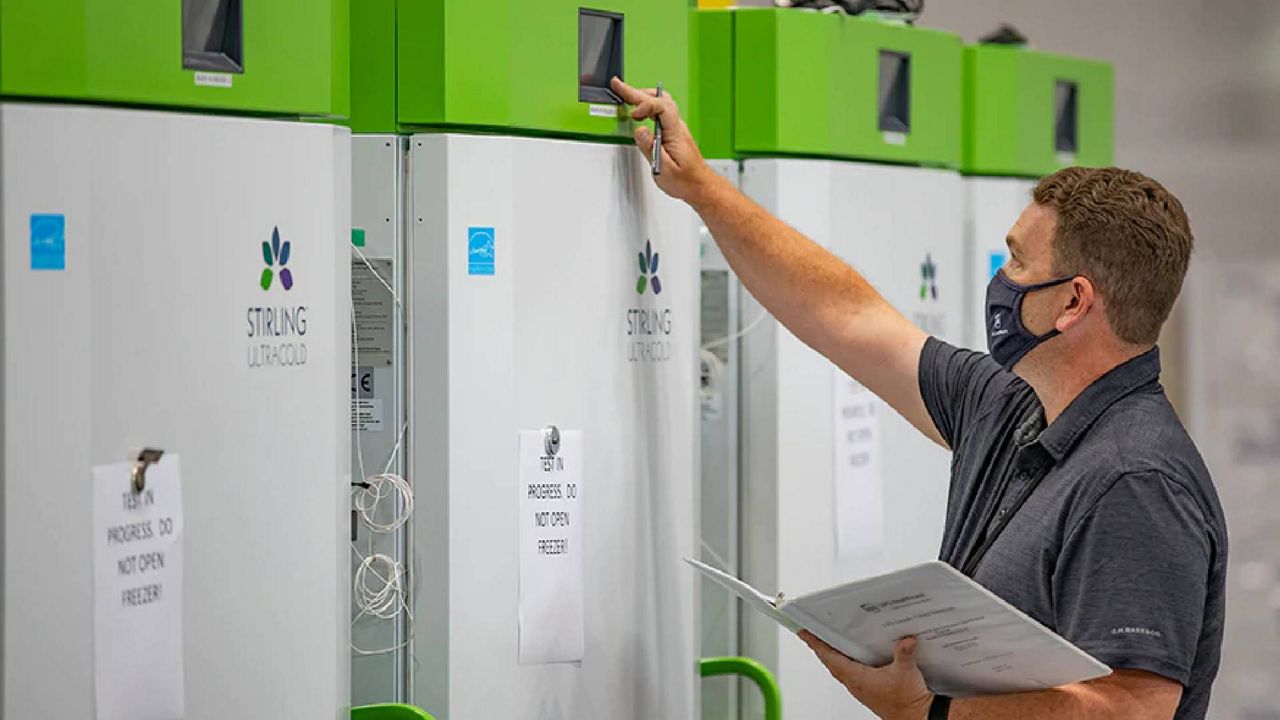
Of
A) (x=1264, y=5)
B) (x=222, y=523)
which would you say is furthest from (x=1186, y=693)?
(x=1264, y=5)

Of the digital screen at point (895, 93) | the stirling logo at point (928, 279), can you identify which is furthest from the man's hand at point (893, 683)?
the digital screen at point (895, 93)

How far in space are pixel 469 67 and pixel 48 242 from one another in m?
0.61

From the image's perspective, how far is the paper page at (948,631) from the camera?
1.72 m

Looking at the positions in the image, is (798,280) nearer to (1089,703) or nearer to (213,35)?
(1089,703)

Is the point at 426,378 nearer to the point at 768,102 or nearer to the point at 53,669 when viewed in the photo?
the point at 53,669

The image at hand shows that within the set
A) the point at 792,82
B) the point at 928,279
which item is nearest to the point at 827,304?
the point at 792,82

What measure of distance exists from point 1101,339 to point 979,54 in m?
1.15

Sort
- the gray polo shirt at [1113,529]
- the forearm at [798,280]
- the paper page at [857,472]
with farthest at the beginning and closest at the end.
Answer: the paper page at [857,472], the forearm at [798,280], the gray polo shirt at [1113,529]

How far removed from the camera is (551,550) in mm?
2115

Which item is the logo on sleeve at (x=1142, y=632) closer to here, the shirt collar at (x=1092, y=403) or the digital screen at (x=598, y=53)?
the shirt collar at (x=1092, y=403)

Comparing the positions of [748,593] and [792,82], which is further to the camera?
[792,82]

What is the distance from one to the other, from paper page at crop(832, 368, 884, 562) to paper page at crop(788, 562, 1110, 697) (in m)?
0.71

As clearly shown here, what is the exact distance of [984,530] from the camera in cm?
211

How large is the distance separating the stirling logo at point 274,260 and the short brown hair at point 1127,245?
96 cm
